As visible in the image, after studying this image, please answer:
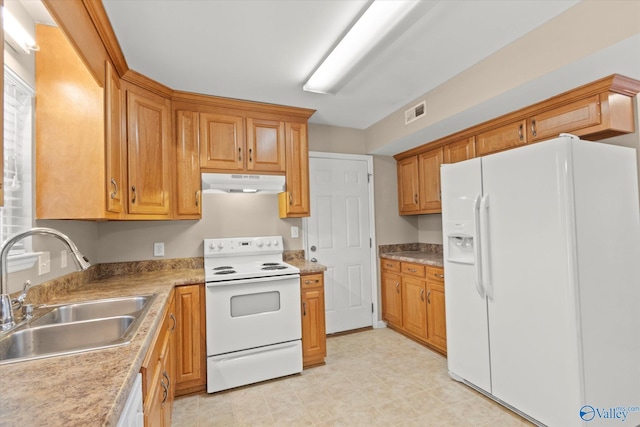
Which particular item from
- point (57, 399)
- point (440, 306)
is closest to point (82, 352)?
point (57, 399)

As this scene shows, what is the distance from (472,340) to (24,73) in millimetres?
3176

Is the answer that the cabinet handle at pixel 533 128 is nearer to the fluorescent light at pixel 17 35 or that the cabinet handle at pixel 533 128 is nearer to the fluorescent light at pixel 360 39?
the fluorescent light at pixel 360 39

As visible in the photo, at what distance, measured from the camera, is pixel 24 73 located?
1575 millimetres

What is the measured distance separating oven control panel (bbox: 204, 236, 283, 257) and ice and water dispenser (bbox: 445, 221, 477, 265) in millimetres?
1635

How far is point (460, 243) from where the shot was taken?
2.45 metres

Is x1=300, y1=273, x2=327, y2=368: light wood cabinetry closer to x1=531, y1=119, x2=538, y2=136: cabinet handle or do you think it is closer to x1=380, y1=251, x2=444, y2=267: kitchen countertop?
x1=380, y1=251, x2=444, y2=267: kitchen countertop

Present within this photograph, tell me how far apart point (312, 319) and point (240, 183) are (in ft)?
4.55

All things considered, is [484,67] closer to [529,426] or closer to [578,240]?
[578,240]

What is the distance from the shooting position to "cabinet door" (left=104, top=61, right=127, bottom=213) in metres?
1.87

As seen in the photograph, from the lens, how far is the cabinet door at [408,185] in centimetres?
368

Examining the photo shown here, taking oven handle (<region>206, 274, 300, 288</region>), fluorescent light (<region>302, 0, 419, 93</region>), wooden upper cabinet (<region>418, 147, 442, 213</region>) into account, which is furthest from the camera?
wooden upper cabinet (<region>418, 147, 442, 213</region>)

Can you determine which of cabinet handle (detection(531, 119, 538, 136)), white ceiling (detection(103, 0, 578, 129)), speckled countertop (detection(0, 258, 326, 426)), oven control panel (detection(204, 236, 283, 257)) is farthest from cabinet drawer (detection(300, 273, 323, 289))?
cabinet handle (detection(531, 119, 538, 136))

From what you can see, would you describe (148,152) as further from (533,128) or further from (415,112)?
(533,128)

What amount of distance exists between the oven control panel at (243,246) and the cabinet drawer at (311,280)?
1.88ft
